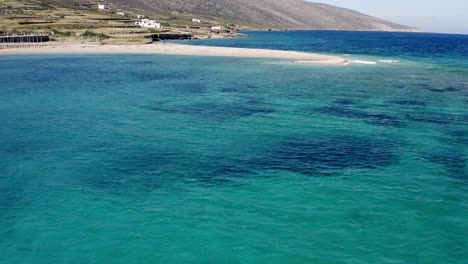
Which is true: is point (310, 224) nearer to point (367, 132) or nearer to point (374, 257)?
point (374, 257)

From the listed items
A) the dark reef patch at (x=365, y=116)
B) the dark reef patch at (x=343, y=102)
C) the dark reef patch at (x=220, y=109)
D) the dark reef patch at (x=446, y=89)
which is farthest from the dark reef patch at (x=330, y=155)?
the dark reef patch at (x=446, y=89)

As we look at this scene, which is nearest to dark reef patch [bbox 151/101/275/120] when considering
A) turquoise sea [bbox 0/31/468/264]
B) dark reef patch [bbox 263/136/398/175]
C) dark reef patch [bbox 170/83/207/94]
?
turquoise sea [bbox 0/31/468/264]

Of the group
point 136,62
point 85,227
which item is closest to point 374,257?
point 85,227

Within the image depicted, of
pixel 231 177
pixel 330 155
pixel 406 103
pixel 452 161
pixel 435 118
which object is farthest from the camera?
pixel 406 103

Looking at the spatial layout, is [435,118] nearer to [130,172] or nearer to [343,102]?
[343,102]

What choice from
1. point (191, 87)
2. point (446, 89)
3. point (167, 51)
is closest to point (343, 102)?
point (446, 89)

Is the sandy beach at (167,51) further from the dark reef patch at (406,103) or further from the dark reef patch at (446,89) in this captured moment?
the dark reef patch at (406,103)
